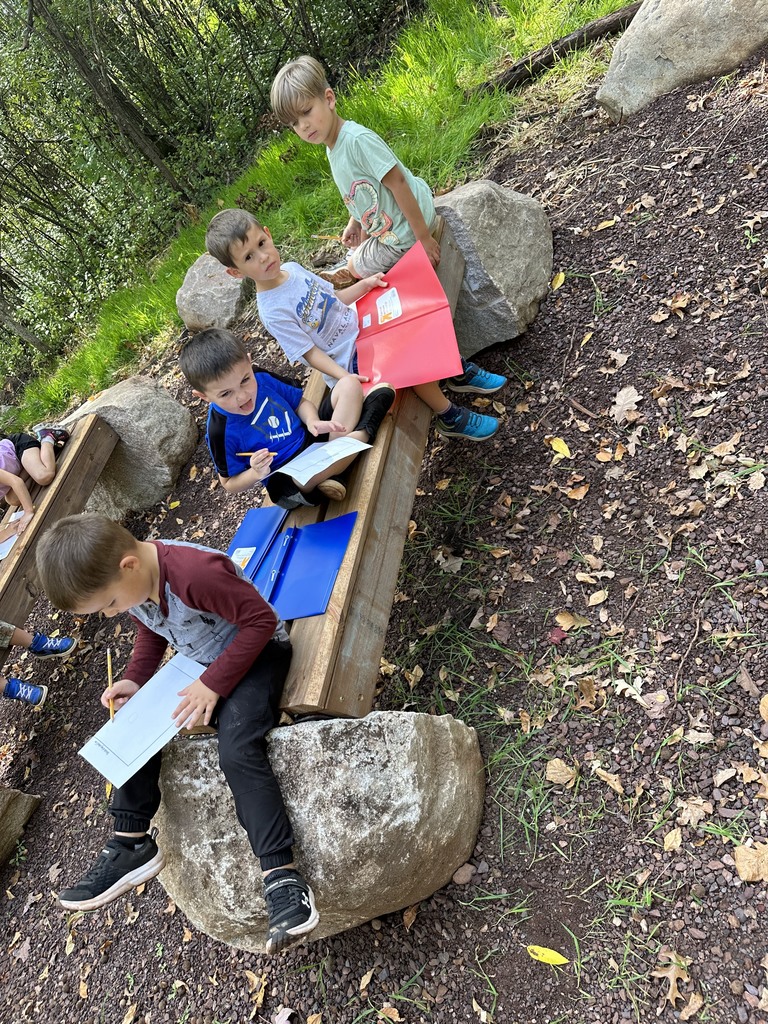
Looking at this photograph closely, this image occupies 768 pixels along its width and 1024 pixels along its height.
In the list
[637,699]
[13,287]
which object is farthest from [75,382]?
[637,699]

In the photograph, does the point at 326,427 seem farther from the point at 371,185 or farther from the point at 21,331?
the point at 21,331

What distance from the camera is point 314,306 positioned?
3170 mm

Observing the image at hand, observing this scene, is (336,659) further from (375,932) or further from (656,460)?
(656,460)

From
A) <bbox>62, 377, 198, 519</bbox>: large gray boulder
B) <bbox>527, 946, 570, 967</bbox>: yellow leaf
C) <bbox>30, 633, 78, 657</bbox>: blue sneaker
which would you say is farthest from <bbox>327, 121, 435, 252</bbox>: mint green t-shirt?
<bbox>30, 633, 78, 657</bbox>: blue sneaker

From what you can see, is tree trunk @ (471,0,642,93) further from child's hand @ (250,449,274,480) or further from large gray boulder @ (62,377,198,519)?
child's hand @ (250,449,274,480)

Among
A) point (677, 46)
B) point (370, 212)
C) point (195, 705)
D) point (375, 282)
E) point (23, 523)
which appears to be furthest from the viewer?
point (23, 523)

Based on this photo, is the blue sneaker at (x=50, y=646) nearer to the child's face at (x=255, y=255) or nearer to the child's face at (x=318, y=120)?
the child's face at (x=255, y=255)

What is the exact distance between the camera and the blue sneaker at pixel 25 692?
4258 millimetres

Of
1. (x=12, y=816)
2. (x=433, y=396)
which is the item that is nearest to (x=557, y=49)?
(x=433, y=396)

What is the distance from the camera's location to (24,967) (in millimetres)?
3293

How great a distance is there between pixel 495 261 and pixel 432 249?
531 millimetres

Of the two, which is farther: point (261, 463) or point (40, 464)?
point (40, 464)

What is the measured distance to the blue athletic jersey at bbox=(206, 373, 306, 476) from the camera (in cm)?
284

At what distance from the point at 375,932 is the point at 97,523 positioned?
1.75 metres
